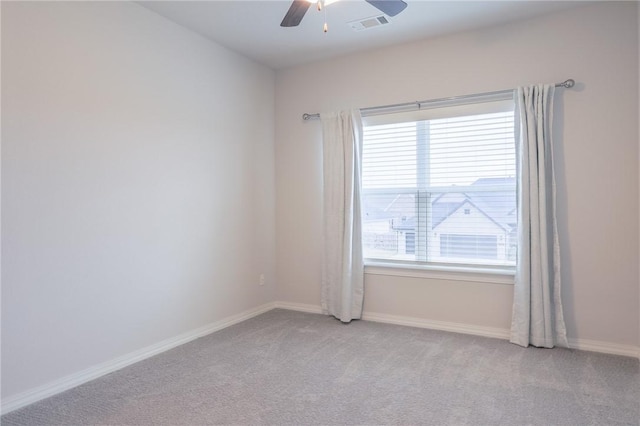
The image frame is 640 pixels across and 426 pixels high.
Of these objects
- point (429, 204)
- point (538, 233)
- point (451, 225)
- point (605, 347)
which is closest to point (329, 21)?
point (429, 204)

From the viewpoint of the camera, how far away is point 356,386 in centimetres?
254

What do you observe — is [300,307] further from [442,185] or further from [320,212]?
[442,185]

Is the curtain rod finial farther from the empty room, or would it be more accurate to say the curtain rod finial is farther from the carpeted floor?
the carpeted floor

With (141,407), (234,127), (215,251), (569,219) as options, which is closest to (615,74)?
(569,219)

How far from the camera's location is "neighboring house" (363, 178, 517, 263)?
3510 mm

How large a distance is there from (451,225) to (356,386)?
1827 mm

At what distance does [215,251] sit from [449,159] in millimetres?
2334

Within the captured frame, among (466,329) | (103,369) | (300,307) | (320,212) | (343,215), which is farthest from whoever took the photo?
(300,307)

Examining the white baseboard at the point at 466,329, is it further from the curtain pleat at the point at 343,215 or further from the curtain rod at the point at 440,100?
the curtain rod at the point at 440,100

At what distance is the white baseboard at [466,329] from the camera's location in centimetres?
305

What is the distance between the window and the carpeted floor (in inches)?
33.3

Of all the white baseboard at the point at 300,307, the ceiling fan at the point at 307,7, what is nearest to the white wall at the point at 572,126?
the white baseboard at the point at 300,307

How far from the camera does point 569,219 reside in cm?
319

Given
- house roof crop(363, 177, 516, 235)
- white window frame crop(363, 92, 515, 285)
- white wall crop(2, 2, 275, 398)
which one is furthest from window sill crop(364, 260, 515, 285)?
white wall crop(2, 2, 275, 398)
